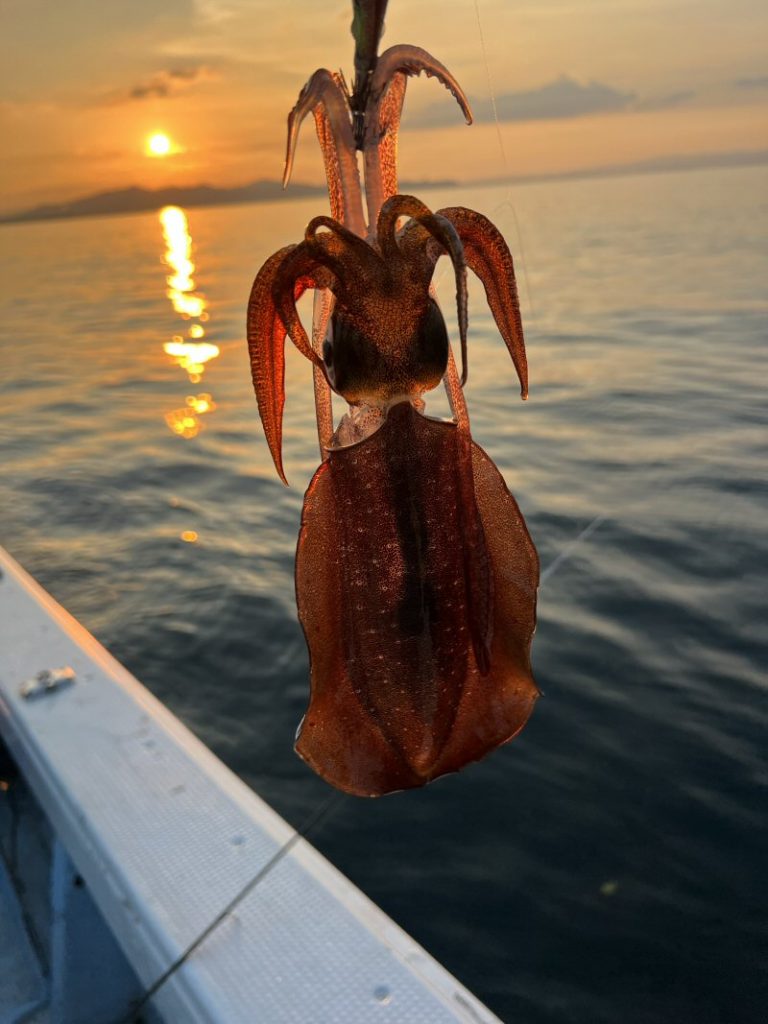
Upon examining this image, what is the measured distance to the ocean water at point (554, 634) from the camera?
4297mm

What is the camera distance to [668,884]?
4.50m

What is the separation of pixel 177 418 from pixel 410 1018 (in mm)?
14023

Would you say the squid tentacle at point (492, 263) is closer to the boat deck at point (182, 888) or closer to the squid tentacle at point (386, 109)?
the squid tentacle at point (386, 109)

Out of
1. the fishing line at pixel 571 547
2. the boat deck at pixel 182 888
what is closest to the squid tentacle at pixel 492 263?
the boat deck at pixel 182 888

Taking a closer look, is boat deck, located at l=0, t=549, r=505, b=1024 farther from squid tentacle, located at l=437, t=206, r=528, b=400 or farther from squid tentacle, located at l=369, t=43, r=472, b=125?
squid tentacle, located at l=369, t=43, r=472, b=125

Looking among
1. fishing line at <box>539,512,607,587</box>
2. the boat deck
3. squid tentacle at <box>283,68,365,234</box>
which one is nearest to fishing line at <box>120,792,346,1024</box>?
the boat deck

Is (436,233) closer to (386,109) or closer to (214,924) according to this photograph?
(386,109)

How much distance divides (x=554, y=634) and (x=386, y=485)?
613cm

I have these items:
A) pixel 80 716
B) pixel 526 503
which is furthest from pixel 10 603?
pixel 526 503

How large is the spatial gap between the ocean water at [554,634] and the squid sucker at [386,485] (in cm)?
9

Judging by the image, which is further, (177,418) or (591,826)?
(177,418)

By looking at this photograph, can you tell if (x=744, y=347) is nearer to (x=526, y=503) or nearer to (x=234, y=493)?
(x=526, y=503)

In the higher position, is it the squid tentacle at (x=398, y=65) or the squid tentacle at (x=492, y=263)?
the squid tentacle at (x=398, y=65)

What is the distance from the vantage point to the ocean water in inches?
169
